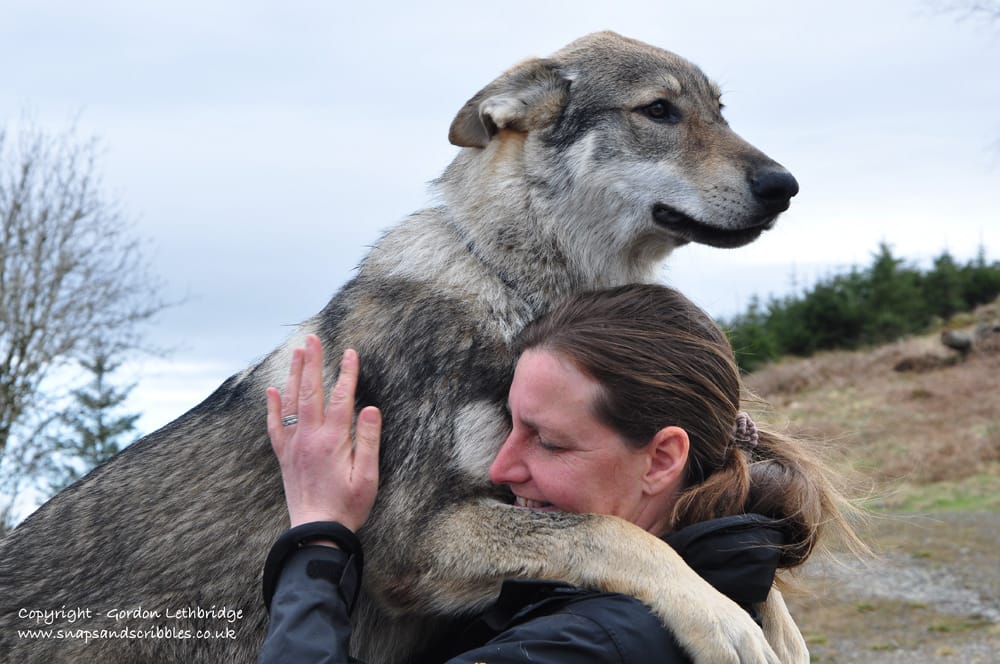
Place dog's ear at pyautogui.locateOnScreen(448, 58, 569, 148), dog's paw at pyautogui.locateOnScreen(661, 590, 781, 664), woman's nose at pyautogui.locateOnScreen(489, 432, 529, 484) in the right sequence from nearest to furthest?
dog's paw at pyautogui.locateOnScreen(661, 590, 781, 664), woman's nose at pyautogui.locateOnScreen(489, 432, 529, 484), dog's ear at pyautogui.locateOnScreen(448, 58, 569, 148)

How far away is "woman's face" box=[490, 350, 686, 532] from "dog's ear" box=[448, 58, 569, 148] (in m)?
1.42

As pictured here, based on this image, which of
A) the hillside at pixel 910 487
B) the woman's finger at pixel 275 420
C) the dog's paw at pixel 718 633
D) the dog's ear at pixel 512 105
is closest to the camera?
the dog's paw at pixel 718 633

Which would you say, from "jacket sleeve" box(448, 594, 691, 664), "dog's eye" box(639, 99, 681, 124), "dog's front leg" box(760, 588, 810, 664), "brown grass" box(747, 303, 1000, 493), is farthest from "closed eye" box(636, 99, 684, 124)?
"brown grass" box(747, 303, 1000, 493)

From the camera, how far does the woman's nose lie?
108 inches

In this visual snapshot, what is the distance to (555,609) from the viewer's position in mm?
2461

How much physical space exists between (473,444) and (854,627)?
10206mm

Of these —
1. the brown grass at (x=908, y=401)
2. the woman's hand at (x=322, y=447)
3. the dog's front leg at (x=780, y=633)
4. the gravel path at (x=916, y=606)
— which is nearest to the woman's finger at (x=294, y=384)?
the woman's hand at (x=322, y=447)

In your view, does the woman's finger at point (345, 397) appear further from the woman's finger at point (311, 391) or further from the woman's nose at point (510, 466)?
the woman's nose at point (510, 466)

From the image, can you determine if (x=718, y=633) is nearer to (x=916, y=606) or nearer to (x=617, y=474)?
(x=617, y=474)

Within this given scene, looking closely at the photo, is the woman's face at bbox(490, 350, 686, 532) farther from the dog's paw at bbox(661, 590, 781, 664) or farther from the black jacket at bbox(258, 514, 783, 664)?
the dog's paw at bbox(661, 590, 781, 664)

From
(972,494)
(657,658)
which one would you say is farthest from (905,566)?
(657,658)

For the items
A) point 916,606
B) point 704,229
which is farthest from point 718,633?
point 916,606

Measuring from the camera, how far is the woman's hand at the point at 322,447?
9.19 ft

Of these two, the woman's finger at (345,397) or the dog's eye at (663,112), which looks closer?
the woman's finger at (345,397)
